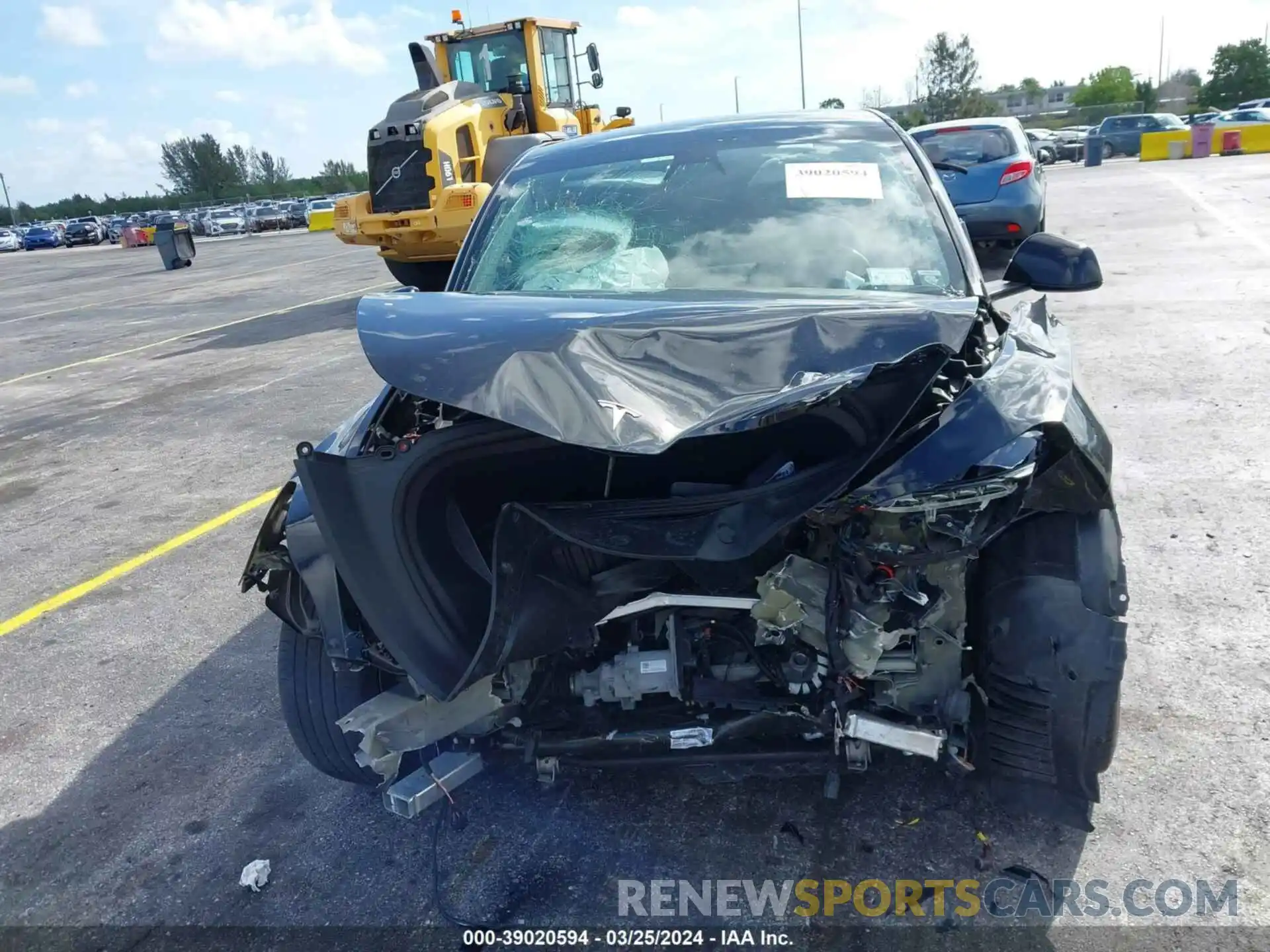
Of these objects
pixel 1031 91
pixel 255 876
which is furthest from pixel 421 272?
pixel 1031 91

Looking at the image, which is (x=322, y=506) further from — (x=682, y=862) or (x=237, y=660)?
(x=237, y=660)

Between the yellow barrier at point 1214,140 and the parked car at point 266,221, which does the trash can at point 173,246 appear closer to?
the parked car at point 266,221

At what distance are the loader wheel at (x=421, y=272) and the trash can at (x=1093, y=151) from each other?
27.2 metres

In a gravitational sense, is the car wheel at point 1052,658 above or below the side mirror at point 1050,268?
below

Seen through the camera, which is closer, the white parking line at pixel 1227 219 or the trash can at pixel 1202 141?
the white parking line at pixel 1227 219

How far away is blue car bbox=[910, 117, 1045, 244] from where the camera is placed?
1087cm

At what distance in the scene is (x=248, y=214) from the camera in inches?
1806

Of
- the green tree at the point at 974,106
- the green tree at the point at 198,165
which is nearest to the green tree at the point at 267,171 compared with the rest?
the green tree at the point at 198,165

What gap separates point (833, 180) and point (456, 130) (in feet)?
33.7

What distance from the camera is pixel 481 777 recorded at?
312 centimetres

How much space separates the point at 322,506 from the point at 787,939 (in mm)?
1562

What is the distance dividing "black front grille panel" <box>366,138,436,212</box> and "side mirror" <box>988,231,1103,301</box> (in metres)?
10.1

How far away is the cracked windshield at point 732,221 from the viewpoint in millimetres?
3152

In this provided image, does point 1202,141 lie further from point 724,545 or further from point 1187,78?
point 1187,78
